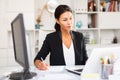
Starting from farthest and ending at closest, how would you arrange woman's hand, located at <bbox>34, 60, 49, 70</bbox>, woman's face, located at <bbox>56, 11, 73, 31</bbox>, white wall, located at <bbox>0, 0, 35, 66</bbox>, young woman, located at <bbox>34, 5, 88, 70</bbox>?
white wall, located at <bbox>0, 0, 35, 66</bbox>, young woman, located at <bbox>34, 5, 88, 70</bbox>, woman's face, located at <bbox>56, 11, 73, 31</bbox>, woman's hand, located at <bbox>34, 60, 49, 70</bbox>

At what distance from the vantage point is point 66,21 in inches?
88.1

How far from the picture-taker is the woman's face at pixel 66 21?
2207 mm

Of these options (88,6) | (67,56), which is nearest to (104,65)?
(67,56)

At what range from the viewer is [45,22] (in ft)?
14.4

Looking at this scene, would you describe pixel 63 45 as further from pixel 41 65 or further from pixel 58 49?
pixel 41 65

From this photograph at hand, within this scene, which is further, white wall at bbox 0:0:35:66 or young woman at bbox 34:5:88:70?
white wall at bbox 0:0:35:66

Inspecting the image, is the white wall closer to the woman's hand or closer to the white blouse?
the white blouse

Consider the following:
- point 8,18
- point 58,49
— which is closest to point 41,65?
point 58,49

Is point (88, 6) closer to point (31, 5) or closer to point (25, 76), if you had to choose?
point (31, 5)

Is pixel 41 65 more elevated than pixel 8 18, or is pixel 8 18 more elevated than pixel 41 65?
pixel 8 18

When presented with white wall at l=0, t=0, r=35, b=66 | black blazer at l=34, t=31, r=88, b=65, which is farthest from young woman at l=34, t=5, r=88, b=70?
white wall at l=0, t=0, r=35, b=66

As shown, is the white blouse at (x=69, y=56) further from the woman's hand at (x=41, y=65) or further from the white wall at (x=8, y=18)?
the white wall at (x=8, y=18)

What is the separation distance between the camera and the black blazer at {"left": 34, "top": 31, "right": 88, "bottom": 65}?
92.4 inches

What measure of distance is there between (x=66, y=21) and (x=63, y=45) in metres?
0.27
